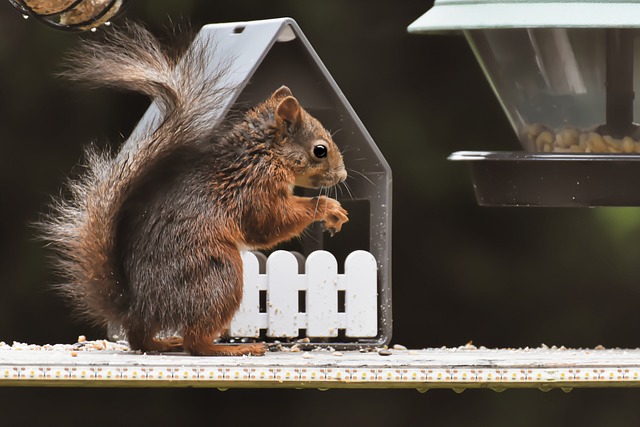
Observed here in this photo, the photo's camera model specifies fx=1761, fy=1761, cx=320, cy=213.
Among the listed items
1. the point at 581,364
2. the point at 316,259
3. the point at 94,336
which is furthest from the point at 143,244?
the point at 94,336

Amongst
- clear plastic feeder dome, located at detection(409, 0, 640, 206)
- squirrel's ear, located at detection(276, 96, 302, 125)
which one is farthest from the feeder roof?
squirrel's ear, located at detection(276, 96, 302, 125)

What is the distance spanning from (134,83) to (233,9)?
1431 millimetres

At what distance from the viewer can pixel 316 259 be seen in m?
4.21

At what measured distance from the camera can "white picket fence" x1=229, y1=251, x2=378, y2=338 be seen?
4.18m

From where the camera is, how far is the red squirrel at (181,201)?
12.7ft

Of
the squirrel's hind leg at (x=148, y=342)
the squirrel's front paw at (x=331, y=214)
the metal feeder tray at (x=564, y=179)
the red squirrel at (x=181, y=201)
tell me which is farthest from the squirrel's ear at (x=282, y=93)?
the squirrel's hind leg at (x=148, y=342)

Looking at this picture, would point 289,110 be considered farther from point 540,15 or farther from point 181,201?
point 540,15

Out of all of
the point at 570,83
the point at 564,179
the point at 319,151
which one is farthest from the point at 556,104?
the point at 319,151

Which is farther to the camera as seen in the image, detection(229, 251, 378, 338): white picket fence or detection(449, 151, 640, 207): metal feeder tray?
detection(229, 251, 378, 338): white picket fence

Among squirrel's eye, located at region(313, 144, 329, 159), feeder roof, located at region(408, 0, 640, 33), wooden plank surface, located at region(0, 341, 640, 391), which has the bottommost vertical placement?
wooden plank surface, located at region(0, 341, 640, 391)

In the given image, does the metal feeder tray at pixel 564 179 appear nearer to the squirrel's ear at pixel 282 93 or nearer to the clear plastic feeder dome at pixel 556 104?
the clear plastic feeder dome at pixel 556 104

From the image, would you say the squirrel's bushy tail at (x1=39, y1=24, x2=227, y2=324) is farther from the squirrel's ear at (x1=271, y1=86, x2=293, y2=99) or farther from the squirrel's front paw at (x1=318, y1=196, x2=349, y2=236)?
the squirrel's front paw at (x1=318, y1=196, x2=349, y2=236)

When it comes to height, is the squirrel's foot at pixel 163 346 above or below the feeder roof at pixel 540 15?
below

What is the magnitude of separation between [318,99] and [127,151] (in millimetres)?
527
